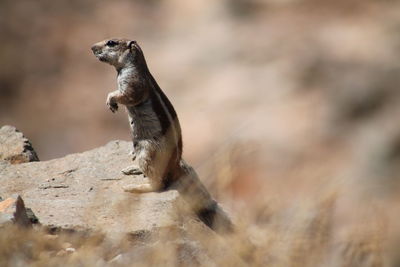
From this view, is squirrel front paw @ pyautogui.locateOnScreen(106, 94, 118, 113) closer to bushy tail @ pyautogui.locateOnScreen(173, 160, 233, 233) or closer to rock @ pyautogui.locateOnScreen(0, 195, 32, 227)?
→ bushy tail @ pyautogui.locateOnScreen(173, 160, 233, 233)

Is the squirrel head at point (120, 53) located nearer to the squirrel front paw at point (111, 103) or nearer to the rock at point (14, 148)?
the squirrel front paw at point (111, 103)

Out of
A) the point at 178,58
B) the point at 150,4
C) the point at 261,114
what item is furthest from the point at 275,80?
the point at 150,4

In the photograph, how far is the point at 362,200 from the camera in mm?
4625

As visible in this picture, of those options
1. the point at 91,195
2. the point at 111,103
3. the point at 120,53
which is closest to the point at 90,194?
the point at 91,195

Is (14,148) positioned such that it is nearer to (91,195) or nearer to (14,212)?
(91,195)

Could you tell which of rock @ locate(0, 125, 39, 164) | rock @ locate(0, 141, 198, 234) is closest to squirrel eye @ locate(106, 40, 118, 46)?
rock @ locate(0, 141, 198, 234)

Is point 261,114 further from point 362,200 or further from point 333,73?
point 362,200

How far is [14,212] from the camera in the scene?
16.0 feet

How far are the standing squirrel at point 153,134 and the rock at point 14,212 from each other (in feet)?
3.06

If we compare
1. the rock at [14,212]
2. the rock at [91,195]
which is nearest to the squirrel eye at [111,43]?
the rock at [91,195]

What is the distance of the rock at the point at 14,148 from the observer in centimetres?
654

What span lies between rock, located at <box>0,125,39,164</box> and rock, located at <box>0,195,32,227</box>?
1.38m

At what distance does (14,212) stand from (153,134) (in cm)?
125

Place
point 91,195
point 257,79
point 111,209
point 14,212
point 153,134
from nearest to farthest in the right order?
point 14,212
point 111,209
point 91,195
point 153,134
point 257,79
